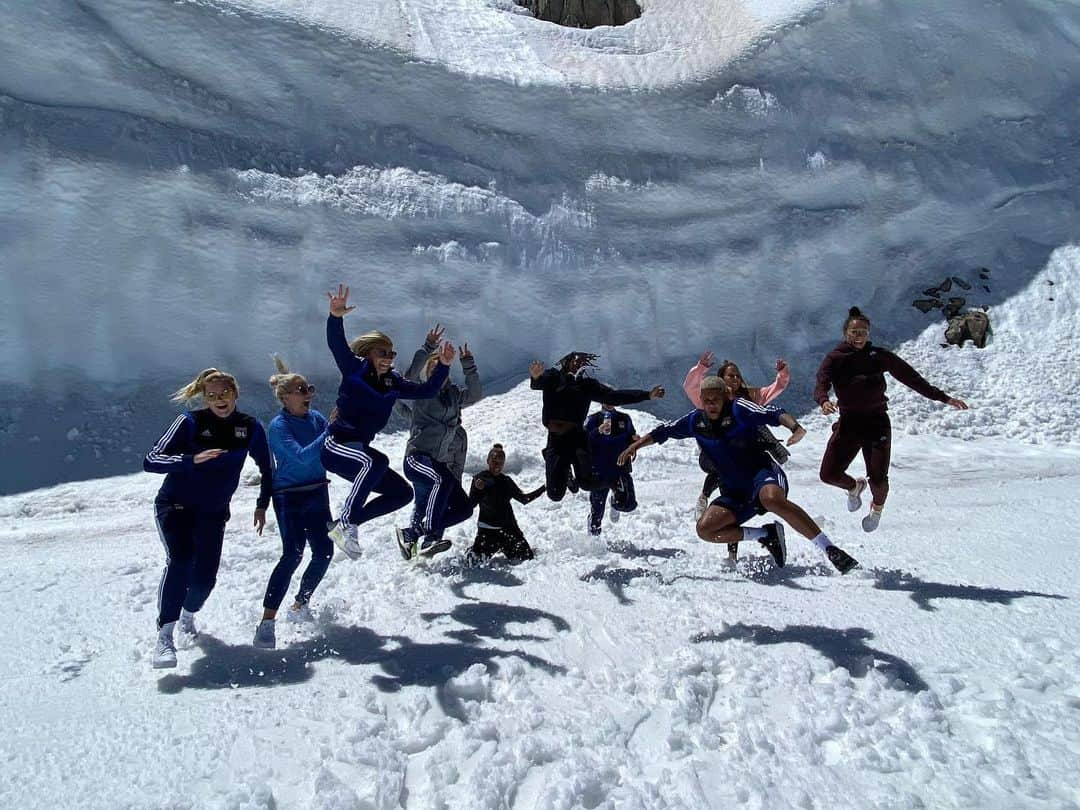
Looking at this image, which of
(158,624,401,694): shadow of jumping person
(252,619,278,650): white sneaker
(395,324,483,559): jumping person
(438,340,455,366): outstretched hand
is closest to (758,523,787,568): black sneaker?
(395,324,483,559): jumping person

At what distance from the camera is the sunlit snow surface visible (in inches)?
451

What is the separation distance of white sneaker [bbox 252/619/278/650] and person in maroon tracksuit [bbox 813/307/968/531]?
4.03 m

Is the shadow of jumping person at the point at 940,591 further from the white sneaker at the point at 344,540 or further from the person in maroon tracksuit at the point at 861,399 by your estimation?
the white sneaker at the point at 344,540

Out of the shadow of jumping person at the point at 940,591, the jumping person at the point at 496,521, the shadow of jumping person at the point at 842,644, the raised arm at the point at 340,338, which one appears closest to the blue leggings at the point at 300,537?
the raised arm at the point at 340,338

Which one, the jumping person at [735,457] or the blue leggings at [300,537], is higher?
the jumping person at [735,457]

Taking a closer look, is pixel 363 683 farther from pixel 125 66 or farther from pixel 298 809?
pixel 125 66

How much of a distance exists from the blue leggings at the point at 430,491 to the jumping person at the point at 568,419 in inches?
40.5

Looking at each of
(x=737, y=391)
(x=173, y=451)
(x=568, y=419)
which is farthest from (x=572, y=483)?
(x=173, y=451)

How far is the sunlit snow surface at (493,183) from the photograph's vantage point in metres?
11.5

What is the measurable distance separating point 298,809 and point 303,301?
33.5 feet

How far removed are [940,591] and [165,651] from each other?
459 centimetres

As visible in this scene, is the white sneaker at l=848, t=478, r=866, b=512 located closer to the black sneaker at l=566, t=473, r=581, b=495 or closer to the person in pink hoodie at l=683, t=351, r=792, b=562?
the person in pink hoodie at l=683, t=351, r=792, b=562

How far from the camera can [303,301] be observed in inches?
489

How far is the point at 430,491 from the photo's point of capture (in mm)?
6023
